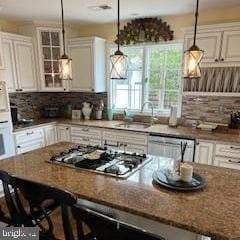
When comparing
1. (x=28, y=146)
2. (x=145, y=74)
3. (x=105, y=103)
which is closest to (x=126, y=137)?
(x=105, y=103)

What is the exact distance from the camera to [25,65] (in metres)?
3.62

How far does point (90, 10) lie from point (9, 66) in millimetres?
1469

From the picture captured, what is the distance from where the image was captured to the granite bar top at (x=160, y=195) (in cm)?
116

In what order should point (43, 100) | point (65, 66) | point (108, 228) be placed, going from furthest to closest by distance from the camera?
point (43, 100) → point (65, 66) → point (108, 228)

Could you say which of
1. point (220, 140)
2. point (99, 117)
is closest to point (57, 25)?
point (99, 117)

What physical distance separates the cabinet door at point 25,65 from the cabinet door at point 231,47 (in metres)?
2.87

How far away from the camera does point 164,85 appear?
3639 mm

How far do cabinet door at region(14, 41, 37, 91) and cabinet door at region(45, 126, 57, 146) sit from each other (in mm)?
719

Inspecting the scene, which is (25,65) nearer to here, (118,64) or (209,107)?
(118,64)

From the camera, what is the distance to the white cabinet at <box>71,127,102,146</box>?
3.57 metres

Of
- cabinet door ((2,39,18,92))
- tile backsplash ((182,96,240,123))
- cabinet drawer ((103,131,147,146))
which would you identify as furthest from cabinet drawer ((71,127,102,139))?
tile backsplash ((182,96,240,123))

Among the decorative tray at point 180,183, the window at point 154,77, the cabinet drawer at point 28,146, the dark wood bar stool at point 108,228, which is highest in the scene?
the window at point 154,77

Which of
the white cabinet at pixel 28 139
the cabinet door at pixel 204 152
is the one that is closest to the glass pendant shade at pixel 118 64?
the cabinet door at pixel 204 152

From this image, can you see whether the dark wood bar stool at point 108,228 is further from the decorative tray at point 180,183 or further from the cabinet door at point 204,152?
the cabinet door at point 204,152
